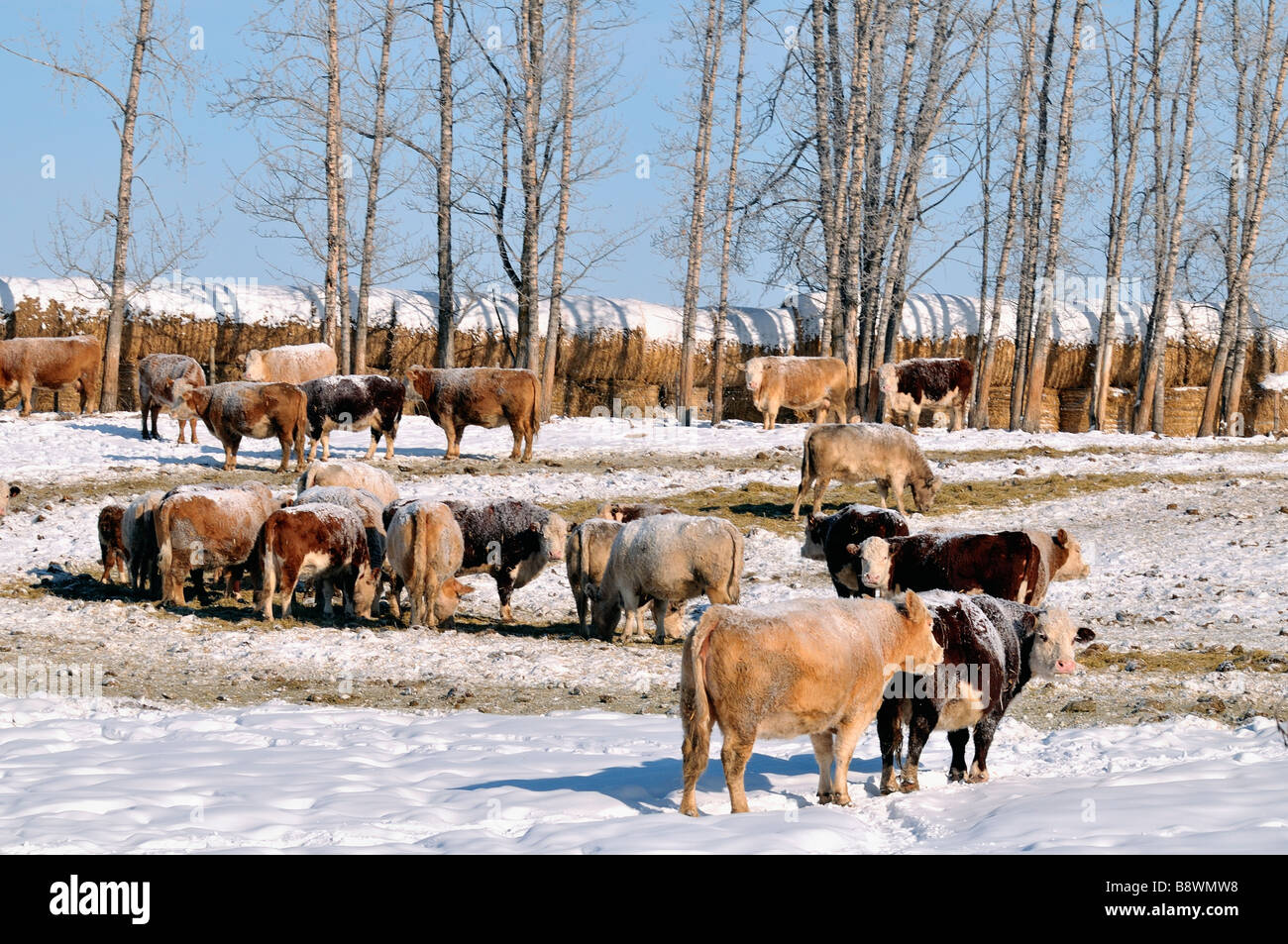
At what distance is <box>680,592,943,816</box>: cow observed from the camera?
7746 mm

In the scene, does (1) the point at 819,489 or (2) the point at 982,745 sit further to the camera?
(1) the point at 819,489

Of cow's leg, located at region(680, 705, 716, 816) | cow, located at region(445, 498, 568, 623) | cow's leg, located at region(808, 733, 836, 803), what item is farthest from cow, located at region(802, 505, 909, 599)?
cow's leg, located at region(680, 705, 716, 816)

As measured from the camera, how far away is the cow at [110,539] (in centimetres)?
1684

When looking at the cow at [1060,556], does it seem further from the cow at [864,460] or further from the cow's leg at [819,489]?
the cow's leg at [819,489]

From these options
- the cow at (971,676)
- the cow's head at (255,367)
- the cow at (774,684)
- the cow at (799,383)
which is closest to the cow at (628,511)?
the cow at (971,676)

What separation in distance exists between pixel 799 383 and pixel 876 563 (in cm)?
1583

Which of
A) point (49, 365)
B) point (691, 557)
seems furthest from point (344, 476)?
point (49, 365)

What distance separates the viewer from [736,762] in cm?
775

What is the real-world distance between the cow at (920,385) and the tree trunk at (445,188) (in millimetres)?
8730

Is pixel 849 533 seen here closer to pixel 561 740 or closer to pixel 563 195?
pixel 561 740

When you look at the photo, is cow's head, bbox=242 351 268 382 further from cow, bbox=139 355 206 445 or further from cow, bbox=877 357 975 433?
cow, bbox=877 357 975 433
